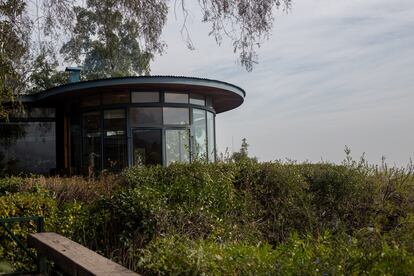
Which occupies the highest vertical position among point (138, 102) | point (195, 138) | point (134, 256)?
point (138, 102)

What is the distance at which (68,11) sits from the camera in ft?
28.9

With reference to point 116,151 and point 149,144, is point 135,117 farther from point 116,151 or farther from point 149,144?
point 116,151

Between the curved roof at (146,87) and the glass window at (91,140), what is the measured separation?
100cm

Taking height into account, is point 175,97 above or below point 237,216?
above

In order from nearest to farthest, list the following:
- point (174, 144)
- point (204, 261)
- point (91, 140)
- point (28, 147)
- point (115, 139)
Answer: point (204, 261), point (174, 144), point (115, 139), point (91, 140), point (28, 147)

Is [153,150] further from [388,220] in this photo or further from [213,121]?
[388,220]

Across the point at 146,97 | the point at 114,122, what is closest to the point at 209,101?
the point at 146,97

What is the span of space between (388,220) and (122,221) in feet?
12.4

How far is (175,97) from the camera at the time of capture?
21141 mm

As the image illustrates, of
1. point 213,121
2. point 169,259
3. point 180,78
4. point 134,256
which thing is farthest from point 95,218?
point 213,121

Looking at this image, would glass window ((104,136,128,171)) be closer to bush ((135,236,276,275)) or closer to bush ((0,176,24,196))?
bush ((0,176,24,196))

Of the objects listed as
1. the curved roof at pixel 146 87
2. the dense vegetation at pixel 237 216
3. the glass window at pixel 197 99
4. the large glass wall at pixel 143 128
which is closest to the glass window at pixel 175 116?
the large glass wall at pixel 143 128

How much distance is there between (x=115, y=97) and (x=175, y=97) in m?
2.24

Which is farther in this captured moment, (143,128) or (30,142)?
(30,142)
